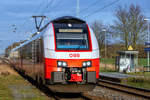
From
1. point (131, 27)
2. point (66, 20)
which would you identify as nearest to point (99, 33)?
point (131, 27)

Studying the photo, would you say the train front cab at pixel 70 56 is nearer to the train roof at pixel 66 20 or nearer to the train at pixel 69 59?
the train at pixel 69 59

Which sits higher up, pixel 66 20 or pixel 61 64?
pixel 66 20

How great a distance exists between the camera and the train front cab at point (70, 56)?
35.8 feet

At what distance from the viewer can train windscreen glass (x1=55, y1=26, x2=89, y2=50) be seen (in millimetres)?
11414

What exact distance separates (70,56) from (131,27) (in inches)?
1137

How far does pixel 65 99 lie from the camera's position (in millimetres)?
11312

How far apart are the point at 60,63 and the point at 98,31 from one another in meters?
43.4

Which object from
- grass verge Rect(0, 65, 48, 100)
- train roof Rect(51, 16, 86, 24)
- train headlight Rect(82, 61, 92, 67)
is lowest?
grass verge Rect(0, 65, 48, 100)

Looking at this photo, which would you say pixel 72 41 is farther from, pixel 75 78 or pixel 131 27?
pixel 131 27

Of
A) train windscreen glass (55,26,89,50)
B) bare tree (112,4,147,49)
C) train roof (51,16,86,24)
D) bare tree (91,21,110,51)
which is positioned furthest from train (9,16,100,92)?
bare tree (91,21,110,51)

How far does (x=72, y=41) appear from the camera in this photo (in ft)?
38.2

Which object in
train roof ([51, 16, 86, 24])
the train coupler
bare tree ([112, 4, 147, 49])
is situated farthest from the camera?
bare tree ([112, 4, 147, 49])

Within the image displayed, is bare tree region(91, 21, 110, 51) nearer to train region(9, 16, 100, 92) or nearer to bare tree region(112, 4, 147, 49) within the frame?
bare tree region(112, 4, 147, 49)

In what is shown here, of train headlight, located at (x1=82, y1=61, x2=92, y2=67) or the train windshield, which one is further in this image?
the train windshield
